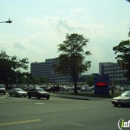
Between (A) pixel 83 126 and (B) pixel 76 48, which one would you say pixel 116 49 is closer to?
(B) pixel 76 48

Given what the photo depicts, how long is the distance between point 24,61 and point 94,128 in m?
85.2

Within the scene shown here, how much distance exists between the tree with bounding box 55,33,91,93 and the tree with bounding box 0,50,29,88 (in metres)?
33.3

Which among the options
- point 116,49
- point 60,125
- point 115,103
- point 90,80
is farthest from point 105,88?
point 90,80

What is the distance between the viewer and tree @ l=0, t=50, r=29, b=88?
88.1 m

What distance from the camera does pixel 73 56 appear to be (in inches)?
2304

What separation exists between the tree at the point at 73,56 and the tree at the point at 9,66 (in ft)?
109

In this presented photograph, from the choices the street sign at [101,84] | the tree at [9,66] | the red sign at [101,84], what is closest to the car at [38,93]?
the street sign at [101,84]

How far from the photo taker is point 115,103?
24000 millimetres

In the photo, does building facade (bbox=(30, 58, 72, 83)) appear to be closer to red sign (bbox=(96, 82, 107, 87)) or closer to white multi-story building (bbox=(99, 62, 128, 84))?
white multi-story building (bbox=(99, 62, 128, 84))

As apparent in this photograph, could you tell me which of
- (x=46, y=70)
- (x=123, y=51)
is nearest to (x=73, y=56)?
(x=123, y=51)

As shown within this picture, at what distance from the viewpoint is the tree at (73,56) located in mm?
58031

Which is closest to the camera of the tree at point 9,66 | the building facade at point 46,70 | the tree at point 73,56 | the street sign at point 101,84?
the street sign at point 101,84

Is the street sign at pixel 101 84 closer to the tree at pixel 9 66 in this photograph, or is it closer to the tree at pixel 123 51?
the tree at pixel 123 51

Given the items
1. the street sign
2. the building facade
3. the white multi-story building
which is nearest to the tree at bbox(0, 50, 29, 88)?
the white multi-story building
